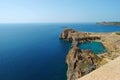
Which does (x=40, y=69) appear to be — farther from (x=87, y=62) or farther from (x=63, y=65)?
(x=87, y=62)

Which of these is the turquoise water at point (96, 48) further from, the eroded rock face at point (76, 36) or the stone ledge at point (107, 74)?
the stone ledge at point (107, 74)

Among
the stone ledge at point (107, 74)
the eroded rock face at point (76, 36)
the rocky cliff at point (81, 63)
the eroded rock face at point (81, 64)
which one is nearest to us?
the stone ledge at point (107, 74)

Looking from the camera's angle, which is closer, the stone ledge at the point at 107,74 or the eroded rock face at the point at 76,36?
the stone ledge at the point at 107,74

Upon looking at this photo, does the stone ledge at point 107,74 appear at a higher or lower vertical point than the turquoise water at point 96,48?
higher

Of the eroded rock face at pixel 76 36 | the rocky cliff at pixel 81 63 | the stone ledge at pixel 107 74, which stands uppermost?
the stone ledge at pixel 107 74

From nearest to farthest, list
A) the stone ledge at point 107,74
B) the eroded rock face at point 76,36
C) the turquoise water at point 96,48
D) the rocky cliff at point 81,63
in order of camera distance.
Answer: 1. the stone ledge at point 107,74
2. the rocky cliff at point 81,63
3. the turquoise water at point 96,48
4. the eroded rock face at point 76,36

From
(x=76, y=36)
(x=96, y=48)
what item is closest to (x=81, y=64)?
(x=96, y=48)

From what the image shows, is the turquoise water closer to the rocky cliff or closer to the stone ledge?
the rocky cliff

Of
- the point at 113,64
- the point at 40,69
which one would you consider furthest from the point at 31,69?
the point at 113,64

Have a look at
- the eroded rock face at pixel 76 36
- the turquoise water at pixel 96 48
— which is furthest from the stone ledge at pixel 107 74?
the eroded rock face at pixel 76 36

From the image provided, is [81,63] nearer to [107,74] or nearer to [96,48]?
[107,74]

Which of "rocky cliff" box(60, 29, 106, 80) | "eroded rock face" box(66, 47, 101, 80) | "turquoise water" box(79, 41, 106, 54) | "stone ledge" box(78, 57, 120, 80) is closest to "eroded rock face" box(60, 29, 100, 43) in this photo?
"turquoise water" box(79, 41, 106, 54)
